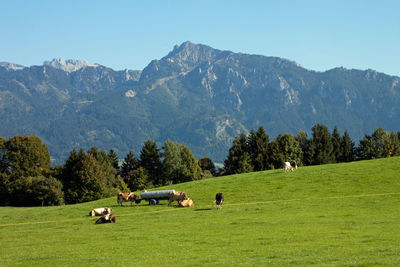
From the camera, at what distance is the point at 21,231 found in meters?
35.2

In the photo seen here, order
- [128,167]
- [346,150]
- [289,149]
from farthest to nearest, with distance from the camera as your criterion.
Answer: [128,167], [346,150], [289,149]

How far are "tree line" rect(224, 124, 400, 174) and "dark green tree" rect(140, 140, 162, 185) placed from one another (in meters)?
20.9

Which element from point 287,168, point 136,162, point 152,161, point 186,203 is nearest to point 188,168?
point 152,161

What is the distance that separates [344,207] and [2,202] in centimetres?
8234

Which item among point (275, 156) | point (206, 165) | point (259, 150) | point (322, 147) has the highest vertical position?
point (206, 165)

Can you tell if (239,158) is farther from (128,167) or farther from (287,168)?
(287,168)

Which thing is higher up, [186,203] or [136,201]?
[136,201]

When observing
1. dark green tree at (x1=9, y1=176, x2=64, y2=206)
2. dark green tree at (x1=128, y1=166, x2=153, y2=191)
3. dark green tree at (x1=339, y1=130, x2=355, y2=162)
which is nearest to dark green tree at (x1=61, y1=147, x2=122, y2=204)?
dark green tree at (x1=9, y1=176, x2=64, y2=206)

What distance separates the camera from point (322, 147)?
12544 cm

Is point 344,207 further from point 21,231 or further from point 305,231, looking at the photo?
point 21,231

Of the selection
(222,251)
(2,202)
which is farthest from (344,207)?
(2,202)

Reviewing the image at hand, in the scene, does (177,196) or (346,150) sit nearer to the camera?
(177,196)

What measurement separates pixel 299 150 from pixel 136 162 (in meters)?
48.7

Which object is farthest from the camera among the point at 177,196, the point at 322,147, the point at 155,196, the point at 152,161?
the point at 322,147
